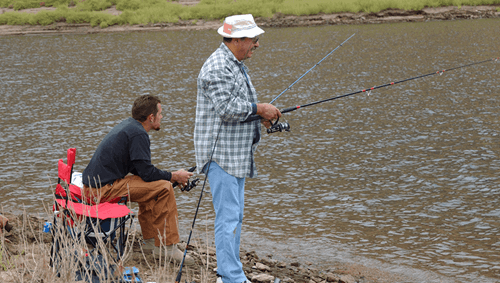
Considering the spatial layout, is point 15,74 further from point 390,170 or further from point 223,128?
point 223,128

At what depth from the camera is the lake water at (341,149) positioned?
5.93m

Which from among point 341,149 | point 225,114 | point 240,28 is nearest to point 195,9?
point 341,149

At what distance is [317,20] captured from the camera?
36594 mm

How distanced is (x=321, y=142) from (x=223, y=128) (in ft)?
20.0

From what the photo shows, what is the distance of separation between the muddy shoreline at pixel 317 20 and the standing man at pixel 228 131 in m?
31.9

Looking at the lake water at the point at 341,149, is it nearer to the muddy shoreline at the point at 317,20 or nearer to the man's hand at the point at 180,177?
the man's hand at the point at 180,177

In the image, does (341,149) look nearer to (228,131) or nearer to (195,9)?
(228,131)

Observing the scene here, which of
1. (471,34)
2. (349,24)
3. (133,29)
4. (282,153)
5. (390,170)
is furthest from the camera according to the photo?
(133,29)

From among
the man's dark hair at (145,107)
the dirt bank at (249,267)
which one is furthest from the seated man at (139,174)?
the dirt bank at (249,267)

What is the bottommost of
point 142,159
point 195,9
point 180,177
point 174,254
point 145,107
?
point 174,254

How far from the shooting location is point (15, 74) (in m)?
20.6

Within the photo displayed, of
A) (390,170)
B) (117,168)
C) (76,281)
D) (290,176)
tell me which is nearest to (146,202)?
(117,168)

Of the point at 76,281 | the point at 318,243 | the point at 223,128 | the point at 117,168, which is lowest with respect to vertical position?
the point at 318,243

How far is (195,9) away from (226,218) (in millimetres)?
40668
